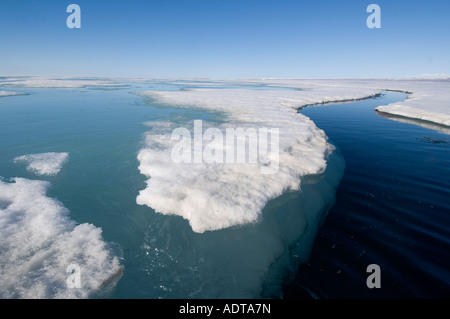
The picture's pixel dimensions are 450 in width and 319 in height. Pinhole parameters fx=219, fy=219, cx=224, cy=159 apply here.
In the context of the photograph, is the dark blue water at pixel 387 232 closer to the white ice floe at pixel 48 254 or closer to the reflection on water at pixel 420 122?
the white ice floe at pixel 48 254

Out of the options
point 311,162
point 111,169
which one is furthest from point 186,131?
point 311,162

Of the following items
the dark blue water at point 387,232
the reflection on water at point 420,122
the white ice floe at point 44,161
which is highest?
the reflection on water at point 420,122

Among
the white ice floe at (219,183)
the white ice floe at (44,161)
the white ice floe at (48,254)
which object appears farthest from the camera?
the white ice floe at (44,161)

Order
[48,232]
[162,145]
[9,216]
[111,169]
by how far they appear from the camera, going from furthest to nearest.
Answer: [162,145] < [111,169] < [9,216] < [48,232]

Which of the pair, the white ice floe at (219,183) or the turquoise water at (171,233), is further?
the white ice floe at (219,183)

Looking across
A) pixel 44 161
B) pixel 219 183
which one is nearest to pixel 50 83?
pixel 44 161

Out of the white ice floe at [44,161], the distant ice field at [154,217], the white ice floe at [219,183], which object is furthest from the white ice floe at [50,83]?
the white ice floe at [219,183]

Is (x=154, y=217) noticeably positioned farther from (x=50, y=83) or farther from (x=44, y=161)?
(x=50, y=83)
